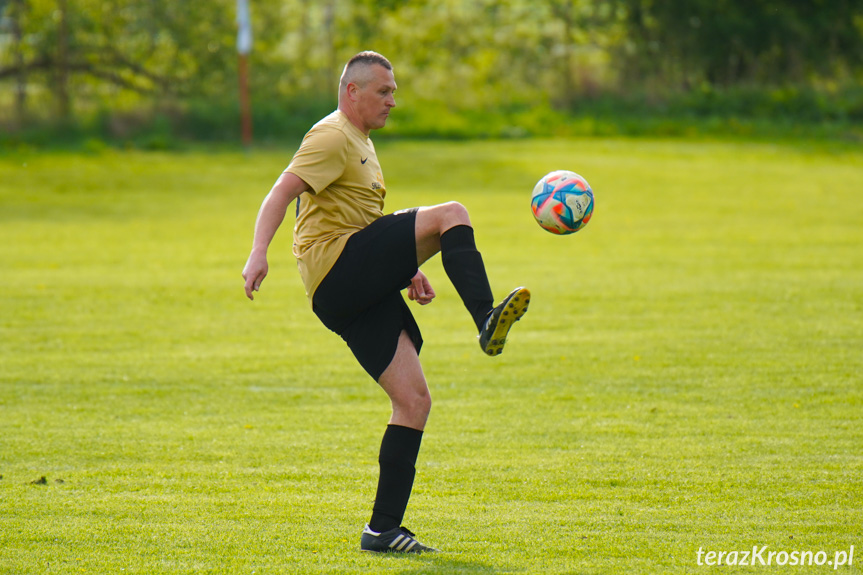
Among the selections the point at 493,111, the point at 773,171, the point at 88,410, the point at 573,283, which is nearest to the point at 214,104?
the point at 493,111

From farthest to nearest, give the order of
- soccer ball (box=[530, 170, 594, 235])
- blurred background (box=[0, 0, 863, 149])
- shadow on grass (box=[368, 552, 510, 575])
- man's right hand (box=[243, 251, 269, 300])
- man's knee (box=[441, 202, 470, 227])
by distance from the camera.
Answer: blurred background (box=[0, 0, 863, 149]) < soccer ball (box=[530, 170, 594, 235]) < man's knee (box=[441, 202, 470, 227]) < shadow on grass (box=[368, 552, 510, 575]) < man's right hand (box=[243, 251, 269, 300])

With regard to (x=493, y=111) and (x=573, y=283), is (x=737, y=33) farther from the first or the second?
(x=573, y=283)

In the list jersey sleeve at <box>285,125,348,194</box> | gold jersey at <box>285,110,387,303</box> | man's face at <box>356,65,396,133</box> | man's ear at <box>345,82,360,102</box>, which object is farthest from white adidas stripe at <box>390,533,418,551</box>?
man's ear at <box>345,82,360,102</box>

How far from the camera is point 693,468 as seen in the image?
19.7 feet

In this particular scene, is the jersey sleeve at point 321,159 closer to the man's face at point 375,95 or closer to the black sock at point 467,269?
the man's face at point 375,95

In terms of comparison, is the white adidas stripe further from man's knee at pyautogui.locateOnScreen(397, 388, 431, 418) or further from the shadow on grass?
man's knee at pyautogui.locateOnScreen(397, 388, 431, 418)

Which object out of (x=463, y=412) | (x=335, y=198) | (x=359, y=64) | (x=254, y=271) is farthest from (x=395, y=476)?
(x=463, y=412)

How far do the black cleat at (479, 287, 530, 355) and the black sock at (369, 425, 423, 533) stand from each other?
686mm

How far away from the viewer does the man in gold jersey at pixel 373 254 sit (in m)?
4.46

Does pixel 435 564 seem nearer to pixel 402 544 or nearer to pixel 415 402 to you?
pixel 402 544

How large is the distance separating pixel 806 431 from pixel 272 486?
357 cm

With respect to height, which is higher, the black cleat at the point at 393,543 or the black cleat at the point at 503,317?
the black cleat at the point at 503,317

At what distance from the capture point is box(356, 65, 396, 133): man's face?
4645 millimetres

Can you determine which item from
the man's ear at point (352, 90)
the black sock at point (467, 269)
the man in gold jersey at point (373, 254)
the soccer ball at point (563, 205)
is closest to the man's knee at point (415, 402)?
the man in gold jersey at point (373, 254)
